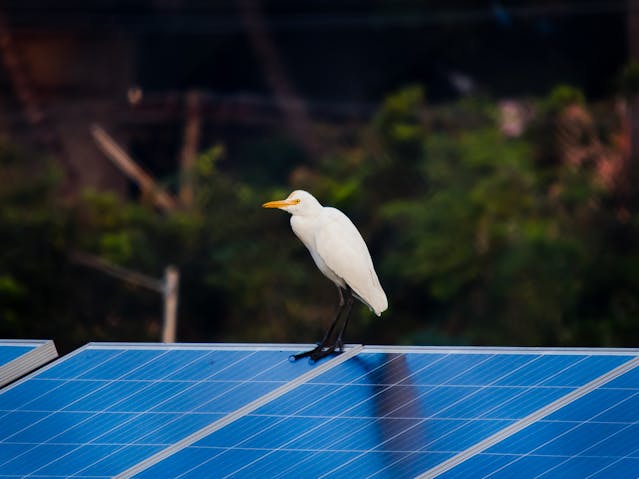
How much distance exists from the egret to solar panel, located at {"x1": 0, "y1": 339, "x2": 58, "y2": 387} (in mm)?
1543

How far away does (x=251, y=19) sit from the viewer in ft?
108

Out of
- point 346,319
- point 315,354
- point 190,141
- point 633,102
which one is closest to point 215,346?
point 315,354

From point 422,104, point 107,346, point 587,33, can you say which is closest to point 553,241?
point 422,104

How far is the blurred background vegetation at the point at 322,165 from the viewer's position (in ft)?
81.2

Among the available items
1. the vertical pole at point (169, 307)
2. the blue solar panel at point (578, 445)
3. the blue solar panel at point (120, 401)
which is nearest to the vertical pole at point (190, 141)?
the vertical pole at point (169, 307)

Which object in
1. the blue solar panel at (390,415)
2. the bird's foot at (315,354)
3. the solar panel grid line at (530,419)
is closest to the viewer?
the solar panel grid line at (530,419)

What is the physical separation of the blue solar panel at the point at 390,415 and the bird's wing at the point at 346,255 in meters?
0.82

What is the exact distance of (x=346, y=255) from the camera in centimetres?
795

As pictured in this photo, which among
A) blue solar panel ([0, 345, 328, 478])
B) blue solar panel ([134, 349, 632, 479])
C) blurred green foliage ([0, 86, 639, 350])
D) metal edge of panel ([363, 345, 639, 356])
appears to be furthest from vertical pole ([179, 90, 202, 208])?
blue solar panel ([134, 349, 632, 479])

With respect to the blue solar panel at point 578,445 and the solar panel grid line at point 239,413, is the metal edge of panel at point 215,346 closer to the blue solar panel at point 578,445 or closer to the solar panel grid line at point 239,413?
the solar panel grid line at point 239,413

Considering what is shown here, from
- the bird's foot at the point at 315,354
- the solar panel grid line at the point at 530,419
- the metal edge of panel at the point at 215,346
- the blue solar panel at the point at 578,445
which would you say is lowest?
the blue solar panel at the point at 578,445

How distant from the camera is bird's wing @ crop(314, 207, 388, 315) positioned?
797 centimetres

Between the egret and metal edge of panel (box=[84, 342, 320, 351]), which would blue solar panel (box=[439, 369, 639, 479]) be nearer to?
metal edge of panel (box=[84, 342, 320, 351])

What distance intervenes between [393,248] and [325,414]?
19.6 metres
